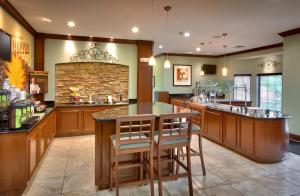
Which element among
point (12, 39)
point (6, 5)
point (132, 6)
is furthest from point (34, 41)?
point (132, 6)

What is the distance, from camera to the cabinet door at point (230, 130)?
434 cm

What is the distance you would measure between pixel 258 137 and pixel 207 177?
1.33 metres

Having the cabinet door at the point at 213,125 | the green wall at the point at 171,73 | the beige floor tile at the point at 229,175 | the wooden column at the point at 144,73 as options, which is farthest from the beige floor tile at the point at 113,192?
the green wall at the point at 171,73

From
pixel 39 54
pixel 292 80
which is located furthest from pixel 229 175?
pixel 39 54

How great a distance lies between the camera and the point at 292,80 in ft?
17.5

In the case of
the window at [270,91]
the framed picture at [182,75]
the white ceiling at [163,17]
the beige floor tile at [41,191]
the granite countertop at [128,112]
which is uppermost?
the white ceiling at [163,17]

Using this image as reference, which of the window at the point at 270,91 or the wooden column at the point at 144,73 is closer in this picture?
the wooden column at the point at 144,73

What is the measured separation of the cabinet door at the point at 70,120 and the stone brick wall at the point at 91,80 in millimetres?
609

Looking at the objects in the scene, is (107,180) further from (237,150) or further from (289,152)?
(289,152)

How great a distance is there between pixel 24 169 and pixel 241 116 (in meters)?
3.79

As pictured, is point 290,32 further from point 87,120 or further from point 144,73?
point 87,120

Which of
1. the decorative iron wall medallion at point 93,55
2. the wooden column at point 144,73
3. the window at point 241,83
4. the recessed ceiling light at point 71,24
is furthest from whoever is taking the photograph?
the window at point 241,83

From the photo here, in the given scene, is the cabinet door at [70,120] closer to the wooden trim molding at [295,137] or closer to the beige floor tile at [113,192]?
the beige floor tile at [113,192]

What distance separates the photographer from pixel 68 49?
5.86 metres
